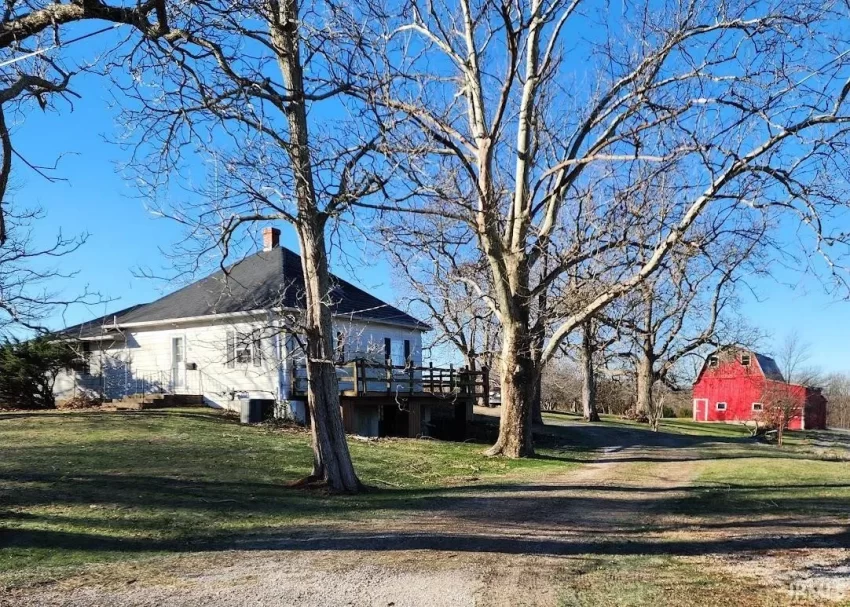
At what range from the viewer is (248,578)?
6.12 m

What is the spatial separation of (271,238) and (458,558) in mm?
21315

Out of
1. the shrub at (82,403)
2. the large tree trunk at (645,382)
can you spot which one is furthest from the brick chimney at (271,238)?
the large tree trunk at (645,382)

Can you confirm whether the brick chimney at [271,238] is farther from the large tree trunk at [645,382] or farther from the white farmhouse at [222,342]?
the large tree trunk at [645,382]

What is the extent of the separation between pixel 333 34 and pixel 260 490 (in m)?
6.91

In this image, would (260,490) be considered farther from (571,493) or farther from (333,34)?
(333,34)

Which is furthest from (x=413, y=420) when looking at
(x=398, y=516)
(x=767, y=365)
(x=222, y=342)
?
(x=767, y=365)

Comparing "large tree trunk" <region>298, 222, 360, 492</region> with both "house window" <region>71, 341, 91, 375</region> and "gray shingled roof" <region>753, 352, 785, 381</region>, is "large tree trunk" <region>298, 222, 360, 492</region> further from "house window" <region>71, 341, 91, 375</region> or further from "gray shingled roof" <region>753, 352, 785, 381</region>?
"gray shingled roof" <region>753, 352, 785, 381</region>

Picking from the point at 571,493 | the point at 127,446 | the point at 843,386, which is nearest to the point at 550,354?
the point at 571,493

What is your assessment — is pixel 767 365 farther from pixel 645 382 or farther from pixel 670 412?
pixel 645 382

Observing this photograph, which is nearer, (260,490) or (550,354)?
(260,490)

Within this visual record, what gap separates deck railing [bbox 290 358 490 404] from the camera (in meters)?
21.3

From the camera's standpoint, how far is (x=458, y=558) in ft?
23.0

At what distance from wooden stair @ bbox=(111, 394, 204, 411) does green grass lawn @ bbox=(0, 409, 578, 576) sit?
2720 mm

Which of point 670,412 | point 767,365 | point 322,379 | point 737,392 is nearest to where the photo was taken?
point 322,379
